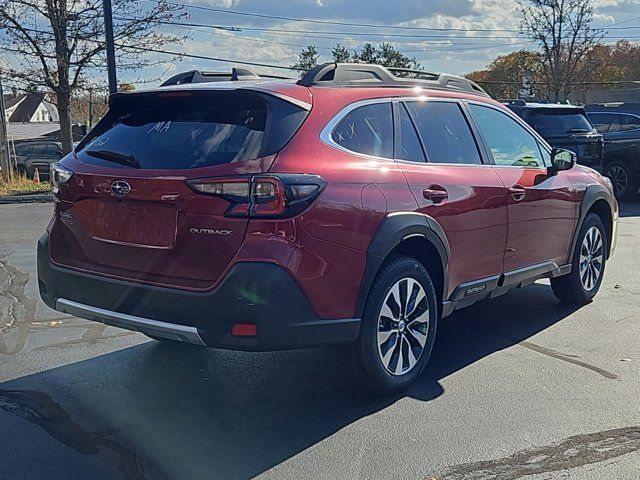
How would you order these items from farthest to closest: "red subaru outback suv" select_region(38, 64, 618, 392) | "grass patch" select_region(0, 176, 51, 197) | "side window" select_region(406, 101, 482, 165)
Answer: "grass patch" select_region(0, 176, 51, 197) → "side window" select_region(406, 101, 482, 165) → "red subaru outback suv" select_region(38, 64, 618, 392)

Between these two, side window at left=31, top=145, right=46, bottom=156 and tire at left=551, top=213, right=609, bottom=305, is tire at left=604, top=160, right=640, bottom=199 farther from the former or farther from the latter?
side window at left=31, top=145, right=46, bottom=156

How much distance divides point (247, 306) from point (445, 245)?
1523mm

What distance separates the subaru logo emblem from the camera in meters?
3.76

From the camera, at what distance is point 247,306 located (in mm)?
3459

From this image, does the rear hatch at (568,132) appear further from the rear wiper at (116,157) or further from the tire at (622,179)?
the rear wiper at (116,157)

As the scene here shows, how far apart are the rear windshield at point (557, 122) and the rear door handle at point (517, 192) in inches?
304

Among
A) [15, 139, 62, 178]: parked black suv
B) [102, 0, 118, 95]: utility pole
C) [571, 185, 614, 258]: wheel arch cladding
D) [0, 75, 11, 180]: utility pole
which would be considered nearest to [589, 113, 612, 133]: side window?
[571, 185, 614, 258]: wheel arch cladding

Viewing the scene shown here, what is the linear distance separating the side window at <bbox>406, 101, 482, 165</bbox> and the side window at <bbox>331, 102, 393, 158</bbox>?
31 centimetres

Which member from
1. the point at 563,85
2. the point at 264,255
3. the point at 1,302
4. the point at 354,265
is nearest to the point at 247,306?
the point at 264,255

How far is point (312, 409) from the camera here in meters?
4.03

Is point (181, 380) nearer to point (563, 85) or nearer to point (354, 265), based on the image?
point (354, 265)

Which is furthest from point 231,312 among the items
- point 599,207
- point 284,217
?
point 599,207

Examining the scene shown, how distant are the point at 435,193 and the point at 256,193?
1349 mm

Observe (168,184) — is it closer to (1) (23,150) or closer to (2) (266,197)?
(2) (266,197)
